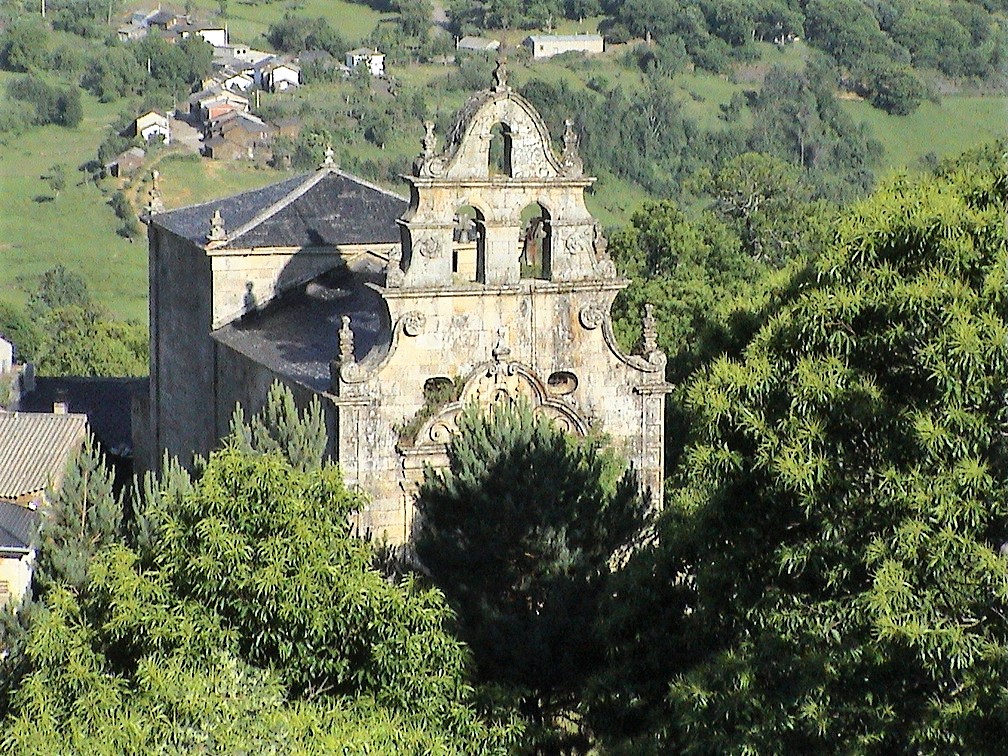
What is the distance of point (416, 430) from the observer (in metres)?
31.0

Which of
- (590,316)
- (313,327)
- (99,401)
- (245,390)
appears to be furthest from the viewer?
(99,401)

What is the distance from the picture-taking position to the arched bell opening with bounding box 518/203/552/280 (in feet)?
105

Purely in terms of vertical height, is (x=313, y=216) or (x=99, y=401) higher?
(x=313, y=216)

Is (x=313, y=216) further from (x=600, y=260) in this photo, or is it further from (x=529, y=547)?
(x=529, y=547)

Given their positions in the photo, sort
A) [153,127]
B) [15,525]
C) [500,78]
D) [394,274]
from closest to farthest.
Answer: [394,274] → [500,78] → [15,525] → [153,127]

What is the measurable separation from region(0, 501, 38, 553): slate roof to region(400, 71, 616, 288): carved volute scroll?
10.8 m

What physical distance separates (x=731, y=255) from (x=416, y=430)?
25639 mm

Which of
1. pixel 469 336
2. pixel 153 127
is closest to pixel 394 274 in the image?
pixel 469 336

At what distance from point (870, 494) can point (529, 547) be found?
314 inches

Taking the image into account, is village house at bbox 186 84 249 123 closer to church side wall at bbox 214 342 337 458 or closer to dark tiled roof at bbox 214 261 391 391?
dark tiled roof at bbox 214 261 391 391

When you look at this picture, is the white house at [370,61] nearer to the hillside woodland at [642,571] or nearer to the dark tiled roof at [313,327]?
the dark tiled roof at [313,327]

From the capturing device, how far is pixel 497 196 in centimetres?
3136

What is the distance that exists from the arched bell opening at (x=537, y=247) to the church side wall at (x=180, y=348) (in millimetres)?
5344

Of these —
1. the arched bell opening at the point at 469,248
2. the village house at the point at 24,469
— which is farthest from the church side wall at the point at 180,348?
the arched bell opening at the point at 469,248
